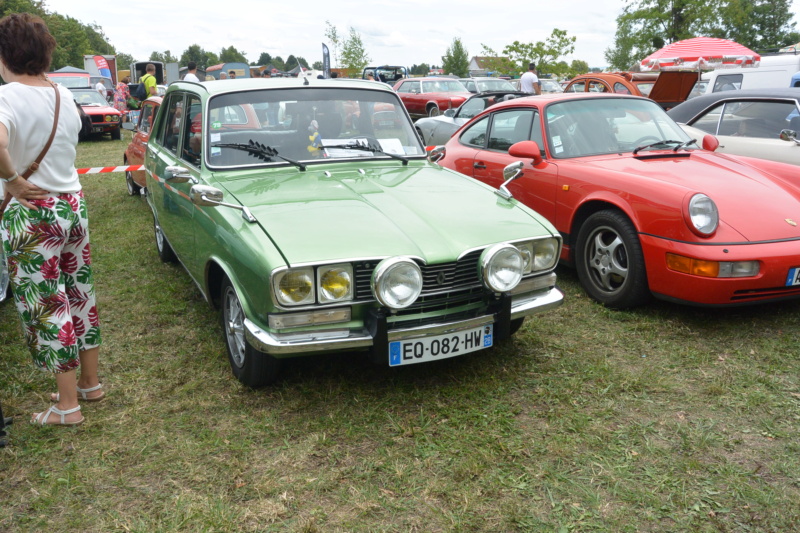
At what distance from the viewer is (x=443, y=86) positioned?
20.1 metres

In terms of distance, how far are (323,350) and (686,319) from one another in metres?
2.74

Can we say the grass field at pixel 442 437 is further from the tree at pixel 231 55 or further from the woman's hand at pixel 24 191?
the tree at pixel 231 55

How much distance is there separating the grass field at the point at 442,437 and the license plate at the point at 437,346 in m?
0.30

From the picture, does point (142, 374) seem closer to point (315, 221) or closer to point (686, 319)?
point (315, 221)

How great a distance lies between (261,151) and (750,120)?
16.6ft

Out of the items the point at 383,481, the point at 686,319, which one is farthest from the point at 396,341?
the point at 686,319

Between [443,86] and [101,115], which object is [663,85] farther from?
[101,115]

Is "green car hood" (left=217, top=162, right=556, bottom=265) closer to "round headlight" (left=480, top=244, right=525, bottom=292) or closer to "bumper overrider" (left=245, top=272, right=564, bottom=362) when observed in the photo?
"round headlight" (left=480, top=244, right=525, bottom=292)

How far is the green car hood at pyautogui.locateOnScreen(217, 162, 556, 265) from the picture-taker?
10.5ft

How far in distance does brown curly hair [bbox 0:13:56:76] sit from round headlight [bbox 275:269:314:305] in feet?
4.77

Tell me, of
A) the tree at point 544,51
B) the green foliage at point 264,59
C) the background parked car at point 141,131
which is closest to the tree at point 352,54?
the tree at point 544,51

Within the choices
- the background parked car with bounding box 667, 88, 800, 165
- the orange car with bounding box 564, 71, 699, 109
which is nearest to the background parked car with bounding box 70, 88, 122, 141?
the orange car with bounding box 564, 71, 699, 109

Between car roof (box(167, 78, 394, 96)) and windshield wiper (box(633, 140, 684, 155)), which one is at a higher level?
car roof (box(167, 78, 394, 96))

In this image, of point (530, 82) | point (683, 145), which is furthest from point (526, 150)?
point (530, 82)
